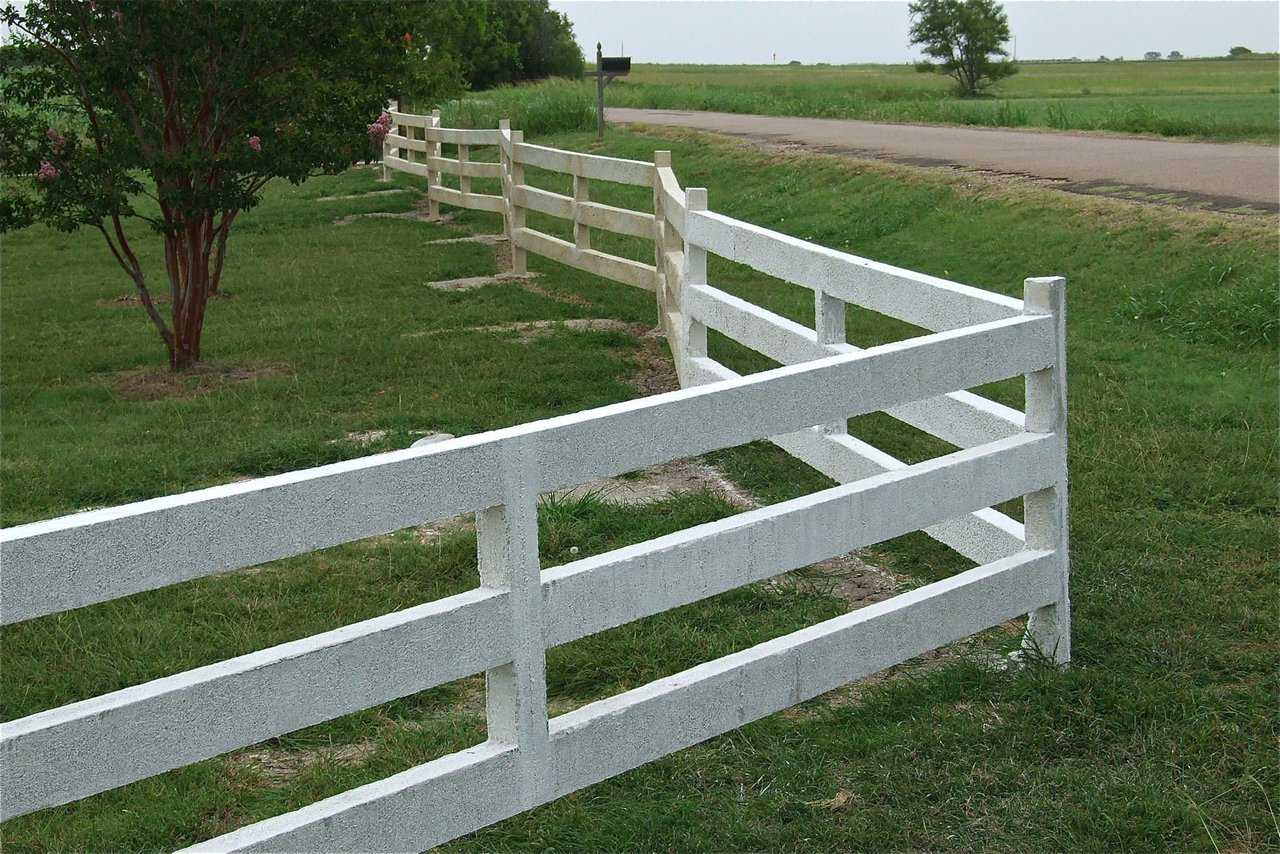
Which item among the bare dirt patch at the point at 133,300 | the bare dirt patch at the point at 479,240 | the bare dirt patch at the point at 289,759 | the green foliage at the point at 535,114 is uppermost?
the green foliage at the point at 535,114

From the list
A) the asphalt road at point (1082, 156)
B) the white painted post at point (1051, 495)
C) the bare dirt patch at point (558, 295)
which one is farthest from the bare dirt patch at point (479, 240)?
the white painted post at point (1051, 495)

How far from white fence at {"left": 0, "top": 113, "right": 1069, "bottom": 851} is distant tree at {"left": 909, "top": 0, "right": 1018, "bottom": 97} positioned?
8023cm

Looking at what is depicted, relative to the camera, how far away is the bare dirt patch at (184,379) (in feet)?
32.0

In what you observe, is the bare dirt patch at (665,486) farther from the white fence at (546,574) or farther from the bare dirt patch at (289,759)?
the bare dirt patch at (289,759)

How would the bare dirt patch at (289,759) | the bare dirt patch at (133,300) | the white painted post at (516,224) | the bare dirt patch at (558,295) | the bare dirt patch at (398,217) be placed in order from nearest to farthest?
the bare dirt patch at (289,759), the bare dirt patch at (558,295), the bare dirt patch at (133,300), the white painted post at (516,224), the bare dirt patch at (398,217)

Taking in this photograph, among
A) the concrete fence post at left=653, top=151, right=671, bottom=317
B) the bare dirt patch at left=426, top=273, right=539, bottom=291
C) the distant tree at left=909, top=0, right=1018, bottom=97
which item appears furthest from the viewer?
the distant tree at left=909, top=0, right=1018, bottom=97

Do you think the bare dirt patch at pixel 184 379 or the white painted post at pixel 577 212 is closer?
the bare dirt patch at pixel 184 379

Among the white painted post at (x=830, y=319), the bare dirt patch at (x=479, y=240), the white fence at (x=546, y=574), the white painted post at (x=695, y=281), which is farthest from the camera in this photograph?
the bare dirt patch at (x=479, y=240)

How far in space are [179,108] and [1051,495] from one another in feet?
25.6

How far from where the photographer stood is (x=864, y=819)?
362cm

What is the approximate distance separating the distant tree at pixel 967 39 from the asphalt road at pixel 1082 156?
59.3 m

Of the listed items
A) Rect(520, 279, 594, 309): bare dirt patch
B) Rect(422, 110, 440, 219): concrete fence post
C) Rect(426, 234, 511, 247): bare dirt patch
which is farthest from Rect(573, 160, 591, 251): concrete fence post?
Rect(422, 110, 440, 219): concrete fence post

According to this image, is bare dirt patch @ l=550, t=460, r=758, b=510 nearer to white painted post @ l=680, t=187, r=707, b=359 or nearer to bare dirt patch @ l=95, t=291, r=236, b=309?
white painted post @ l=680, t=187, r=707, b=359

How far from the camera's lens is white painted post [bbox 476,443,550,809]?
305 centimetres
